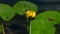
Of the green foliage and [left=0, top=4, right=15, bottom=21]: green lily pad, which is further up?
[left=0, top=4, right=15, bottom=21]: green lily pad

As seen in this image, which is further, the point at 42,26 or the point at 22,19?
the point at 22,19

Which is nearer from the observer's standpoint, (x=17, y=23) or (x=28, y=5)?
(x=28, y=5)

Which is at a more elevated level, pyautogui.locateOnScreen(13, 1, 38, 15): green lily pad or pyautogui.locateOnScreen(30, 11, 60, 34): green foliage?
pyautogui.locateOnScreen(13, 1, 38, 15): green lily pad

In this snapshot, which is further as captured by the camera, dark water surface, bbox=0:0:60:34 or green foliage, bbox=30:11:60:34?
dark water surface, bbox=0:0:60:34

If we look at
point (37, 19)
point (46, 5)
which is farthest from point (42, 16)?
point (46, 5)

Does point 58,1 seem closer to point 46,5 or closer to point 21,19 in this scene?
point 46,5

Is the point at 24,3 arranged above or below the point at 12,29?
above

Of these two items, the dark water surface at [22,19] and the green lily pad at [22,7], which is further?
the dark water surface at [22,19]

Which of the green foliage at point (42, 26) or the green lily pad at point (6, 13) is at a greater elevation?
the green lily pad at point (6, 13)

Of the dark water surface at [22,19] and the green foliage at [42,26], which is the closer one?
the green foliage at [42,26]

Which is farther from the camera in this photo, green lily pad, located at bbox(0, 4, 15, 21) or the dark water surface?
the dark water surface

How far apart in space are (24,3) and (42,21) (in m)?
0.14

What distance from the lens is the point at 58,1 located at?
88cm

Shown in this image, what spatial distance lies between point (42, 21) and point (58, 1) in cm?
24
